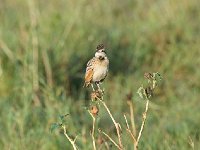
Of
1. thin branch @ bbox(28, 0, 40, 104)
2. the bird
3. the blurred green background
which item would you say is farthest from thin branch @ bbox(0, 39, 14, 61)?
the bird

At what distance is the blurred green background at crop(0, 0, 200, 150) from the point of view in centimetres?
509

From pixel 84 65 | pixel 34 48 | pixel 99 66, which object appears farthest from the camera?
pixel 84 65

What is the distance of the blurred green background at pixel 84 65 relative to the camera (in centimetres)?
509

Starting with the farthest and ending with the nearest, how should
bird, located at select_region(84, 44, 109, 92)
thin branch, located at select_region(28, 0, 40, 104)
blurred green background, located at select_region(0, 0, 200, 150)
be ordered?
thin branch, located at select_region(28, 0, 40, 104), blurred green background, located at select_region(0, 0, 200, 150), bird, located at select_region(84, 44, 109, 92)

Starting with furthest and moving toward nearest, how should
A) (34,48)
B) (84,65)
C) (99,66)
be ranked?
(84,65) → (34,48) → (99,66)

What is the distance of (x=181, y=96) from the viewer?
6.54m

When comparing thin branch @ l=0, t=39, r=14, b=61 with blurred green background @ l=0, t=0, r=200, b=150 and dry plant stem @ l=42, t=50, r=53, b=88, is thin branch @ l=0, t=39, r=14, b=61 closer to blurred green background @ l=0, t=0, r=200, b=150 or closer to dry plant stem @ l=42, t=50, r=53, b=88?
blurred green background @ l=0, t=0, r=200, b=150

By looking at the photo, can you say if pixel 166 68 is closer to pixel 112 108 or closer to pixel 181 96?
pixel 181 96

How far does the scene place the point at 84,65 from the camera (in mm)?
6934

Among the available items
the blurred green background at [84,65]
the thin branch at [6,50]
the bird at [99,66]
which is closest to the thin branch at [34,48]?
the blurred green background at [84,65]

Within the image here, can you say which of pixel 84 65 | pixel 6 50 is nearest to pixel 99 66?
pixel 6 50

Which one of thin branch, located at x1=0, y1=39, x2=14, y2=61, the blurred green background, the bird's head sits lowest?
the blurred green background

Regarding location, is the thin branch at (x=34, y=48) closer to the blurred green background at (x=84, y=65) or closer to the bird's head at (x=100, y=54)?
the blurred green background at (x=84, y=65)

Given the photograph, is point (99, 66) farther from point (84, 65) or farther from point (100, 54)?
point (84, 65)
